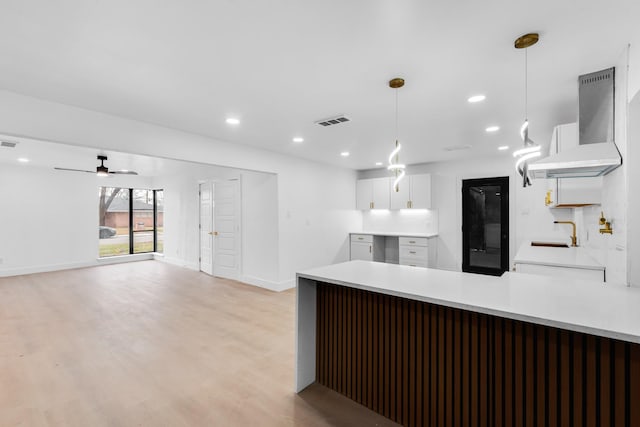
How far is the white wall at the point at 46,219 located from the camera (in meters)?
Answer: 6.56

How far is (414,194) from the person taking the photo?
21.2 feet

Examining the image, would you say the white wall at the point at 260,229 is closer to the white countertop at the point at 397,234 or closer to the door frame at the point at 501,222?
the white countertop at the point at 397,234

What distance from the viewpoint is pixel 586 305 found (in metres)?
1.50

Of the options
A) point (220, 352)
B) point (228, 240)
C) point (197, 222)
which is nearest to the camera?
point (220, 352)

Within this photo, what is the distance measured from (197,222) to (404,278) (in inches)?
253

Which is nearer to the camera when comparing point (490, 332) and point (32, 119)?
point (490, 332)

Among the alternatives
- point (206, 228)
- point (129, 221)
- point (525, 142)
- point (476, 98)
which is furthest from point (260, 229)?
point (129, 221)

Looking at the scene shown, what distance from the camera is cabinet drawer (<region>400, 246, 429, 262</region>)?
621 centimetres

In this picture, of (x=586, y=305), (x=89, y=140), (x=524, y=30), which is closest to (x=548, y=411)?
(x=586, y=305)

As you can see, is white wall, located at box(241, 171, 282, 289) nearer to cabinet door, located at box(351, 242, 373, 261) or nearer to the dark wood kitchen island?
cabinet door, located at box(351, 242, 373, 261)

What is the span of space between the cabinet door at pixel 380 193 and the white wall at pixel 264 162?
1.86ft

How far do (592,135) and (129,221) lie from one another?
1013 cm

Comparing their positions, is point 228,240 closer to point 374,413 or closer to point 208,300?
point 208,300

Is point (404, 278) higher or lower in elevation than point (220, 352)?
higher
